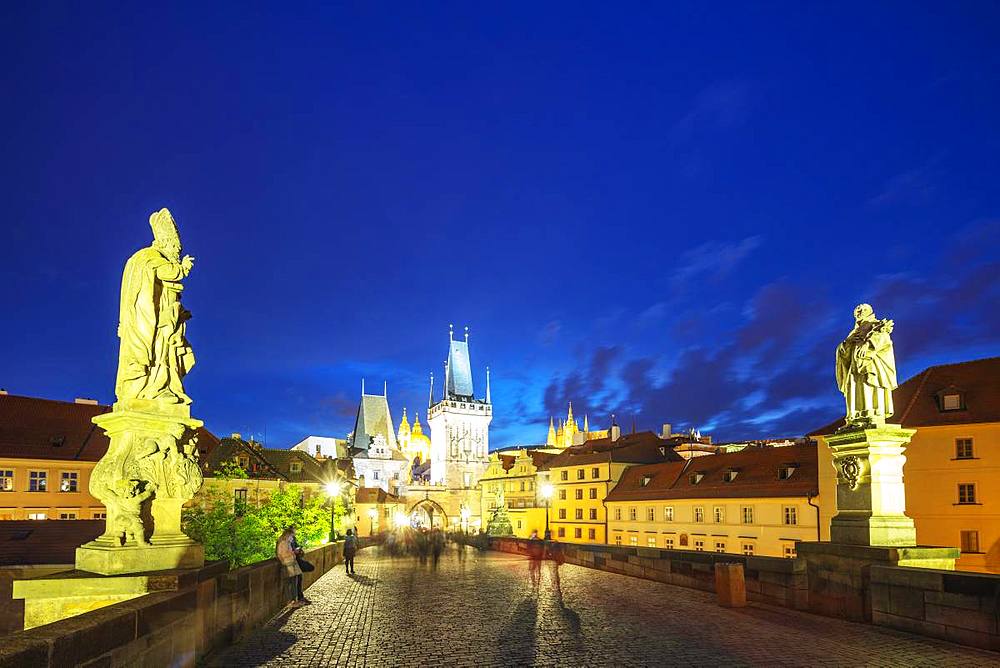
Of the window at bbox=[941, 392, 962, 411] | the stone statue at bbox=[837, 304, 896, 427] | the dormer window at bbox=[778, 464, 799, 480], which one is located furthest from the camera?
the dormer window at bbox=[778, 464, 799, 480]

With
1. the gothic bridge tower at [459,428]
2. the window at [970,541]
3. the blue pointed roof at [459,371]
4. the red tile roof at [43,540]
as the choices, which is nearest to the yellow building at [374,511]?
the gothic bridge tower at [459,428]

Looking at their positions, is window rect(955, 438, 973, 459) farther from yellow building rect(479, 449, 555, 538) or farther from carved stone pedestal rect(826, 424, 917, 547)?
yellow building rect(479, 449, 555, 538)

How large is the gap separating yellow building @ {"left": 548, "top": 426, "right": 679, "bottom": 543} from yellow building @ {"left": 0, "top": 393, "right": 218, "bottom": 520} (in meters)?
36.8

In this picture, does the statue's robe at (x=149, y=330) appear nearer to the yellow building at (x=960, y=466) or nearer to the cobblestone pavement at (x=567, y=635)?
the cobblestone pavement at (x=567, y=635)

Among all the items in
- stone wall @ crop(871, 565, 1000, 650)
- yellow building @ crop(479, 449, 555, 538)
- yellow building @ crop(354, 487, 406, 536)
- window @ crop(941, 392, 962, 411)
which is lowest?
yellow building @ crop(354, 487, 406, 536)

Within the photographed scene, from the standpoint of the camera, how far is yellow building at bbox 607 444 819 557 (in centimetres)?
4384

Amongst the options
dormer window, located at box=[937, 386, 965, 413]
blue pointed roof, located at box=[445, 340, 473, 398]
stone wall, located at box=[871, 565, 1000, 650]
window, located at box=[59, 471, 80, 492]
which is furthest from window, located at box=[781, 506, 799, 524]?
blue pointed roof, located at box=[445, 340, 473, 398]

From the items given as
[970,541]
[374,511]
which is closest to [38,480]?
[970,541]

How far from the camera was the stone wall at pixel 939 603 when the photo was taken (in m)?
8.84

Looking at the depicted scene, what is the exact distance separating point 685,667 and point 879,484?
16.7 feet

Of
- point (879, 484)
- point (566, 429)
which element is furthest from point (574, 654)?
point (566, 429)

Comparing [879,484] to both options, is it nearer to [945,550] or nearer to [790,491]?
[945,550]

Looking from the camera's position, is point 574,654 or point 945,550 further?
point 945,550

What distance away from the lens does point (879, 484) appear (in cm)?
1169
